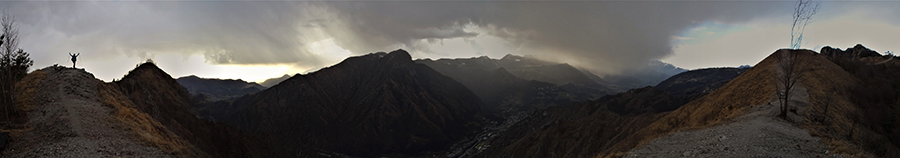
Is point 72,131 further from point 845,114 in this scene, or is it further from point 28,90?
point 845,114

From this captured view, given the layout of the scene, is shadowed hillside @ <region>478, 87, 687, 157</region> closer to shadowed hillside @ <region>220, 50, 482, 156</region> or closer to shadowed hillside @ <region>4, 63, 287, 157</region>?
shadowed hillside @ <region>4, 63, 287, 157</region>

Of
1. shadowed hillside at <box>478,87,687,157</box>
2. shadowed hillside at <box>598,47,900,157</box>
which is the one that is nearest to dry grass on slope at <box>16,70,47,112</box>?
shadowed hillside at <box>598,47,900,157</box>

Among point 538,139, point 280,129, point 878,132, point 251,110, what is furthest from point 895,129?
point 251,110

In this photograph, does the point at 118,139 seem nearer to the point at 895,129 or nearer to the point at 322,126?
the point at 895,129

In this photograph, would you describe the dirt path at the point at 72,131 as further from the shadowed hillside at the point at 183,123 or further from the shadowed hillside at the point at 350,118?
the shadowed hillside at the point at 350,118

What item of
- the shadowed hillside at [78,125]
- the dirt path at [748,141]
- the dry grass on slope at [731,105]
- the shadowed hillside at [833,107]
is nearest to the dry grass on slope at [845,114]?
the shadowed hillside at [833,107]

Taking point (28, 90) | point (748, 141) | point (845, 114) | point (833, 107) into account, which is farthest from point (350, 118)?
point (845, 114)

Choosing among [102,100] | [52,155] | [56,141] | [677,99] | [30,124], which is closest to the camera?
[52,155]

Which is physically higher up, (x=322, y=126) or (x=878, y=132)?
(x=878, y=132)
